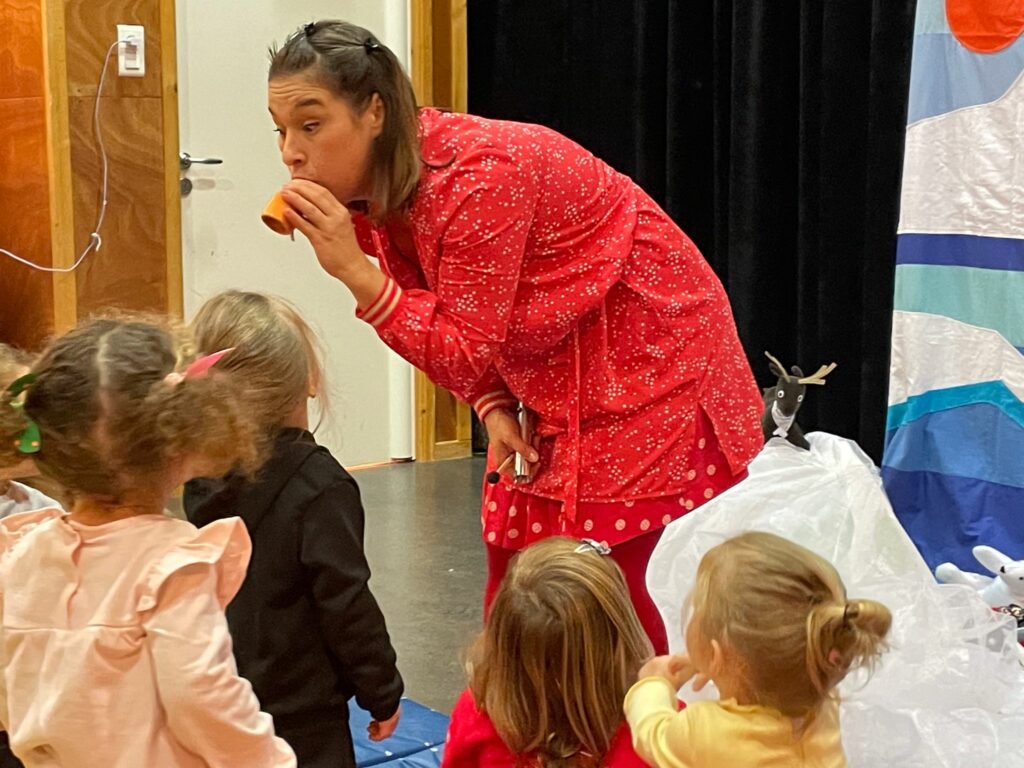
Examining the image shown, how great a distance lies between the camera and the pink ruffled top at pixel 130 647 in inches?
50.0

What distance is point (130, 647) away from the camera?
50.1 inches

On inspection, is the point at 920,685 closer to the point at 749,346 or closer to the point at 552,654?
the point at 552,654

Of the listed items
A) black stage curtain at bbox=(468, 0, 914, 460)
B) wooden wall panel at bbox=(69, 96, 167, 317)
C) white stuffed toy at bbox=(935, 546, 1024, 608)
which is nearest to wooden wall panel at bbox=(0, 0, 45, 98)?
wooden wall panel at bbox=(69, 96, 167, 317)

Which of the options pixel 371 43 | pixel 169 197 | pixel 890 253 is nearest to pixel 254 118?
pixel 169 197

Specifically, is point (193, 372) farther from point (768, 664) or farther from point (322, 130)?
point (768, 664)

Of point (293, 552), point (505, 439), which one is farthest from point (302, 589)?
point (505, 439)

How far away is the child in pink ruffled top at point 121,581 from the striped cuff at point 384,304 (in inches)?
13.4

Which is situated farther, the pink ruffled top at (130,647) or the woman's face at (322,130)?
the woman's face at (322,130)

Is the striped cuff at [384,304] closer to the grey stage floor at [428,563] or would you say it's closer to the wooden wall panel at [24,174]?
the grey stage floor at [428,563]

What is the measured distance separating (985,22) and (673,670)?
8.00 feet

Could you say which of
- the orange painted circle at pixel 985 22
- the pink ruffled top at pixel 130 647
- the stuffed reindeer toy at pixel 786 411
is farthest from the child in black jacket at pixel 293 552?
the orange painted circle at pixel 985 22

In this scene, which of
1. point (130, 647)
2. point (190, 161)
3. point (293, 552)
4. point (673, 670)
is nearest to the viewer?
point (130, 647)

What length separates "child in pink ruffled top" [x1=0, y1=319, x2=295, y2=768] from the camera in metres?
1.28

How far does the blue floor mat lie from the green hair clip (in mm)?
1301
